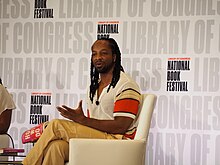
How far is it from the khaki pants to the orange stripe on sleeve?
24cm

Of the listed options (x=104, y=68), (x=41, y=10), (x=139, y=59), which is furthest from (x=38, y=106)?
(x=104, y=68)

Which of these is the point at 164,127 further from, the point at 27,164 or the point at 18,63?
the point at 27,164

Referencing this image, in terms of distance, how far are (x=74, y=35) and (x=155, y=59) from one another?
919mm

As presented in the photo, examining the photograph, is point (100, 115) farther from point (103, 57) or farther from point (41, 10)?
point (41, 10)

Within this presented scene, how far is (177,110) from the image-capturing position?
17.4 ft

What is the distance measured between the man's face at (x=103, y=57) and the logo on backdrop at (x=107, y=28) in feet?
5.42

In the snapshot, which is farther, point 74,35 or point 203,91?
point 74,35

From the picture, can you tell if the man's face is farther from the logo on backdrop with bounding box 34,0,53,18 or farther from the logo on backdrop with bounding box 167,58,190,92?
the logo on backdrop with bounding box 34,0,53,18

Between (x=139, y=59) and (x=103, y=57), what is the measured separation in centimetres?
162

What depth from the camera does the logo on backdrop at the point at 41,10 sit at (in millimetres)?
5660

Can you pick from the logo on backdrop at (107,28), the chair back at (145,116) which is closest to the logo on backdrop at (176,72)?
the logo on backdrop at (107,28)

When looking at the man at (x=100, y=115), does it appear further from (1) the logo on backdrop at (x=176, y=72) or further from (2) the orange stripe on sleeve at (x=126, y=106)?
(1) the logo on backdrop at (x=176, y=72)

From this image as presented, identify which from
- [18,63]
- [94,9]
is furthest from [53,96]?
[94,9]

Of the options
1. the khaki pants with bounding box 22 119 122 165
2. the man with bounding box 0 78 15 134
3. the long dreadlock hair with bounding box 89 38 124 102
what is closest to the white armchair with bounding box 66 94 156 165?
the khaki pants with bounding box 22 119 122 165
